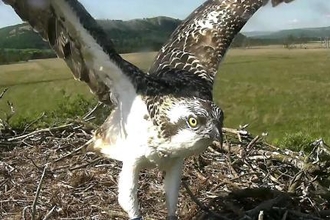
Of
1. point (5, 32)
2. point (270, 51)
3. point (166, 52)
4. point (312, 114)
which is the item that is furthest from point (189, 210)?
point (270, 51)

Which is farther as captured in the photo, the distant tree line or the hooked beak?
the distant tree line

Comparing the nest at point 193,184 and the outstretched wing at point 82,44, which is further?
→ the nest at point 193,184

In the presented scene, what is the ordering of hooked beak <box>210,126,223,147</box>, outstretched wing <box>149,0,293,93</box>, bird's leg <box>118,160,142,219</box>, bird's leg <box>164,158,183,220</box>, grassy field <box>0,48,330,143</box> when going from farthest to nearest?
grassy field <box>0,48,330,143</box> → outstretched wing <box>149,0,293,93</box> → bird's leg <box>164,158,183,220</box> → bird's leg <box>118,160,142,219</box> → hooked beak <box>210,126,223,147</box>

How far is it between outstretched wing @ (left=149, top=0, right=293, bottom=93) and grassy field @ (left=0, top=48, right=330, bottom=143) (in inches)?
204

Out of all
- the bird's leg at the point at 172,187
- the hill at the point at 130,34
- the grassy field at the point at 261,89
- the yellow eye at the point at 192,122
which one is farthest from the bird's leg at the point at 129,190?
the grassy field at the point at 261,89

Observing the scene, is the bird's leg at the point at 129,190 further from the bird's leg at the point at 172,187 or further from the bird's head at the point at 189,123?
the bird's head at the point at 189,123

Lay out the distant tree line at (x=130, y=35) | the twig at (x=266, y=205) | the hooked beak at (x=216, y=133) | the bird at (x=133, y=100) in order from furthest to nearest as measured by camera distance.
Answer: the distant tree line at (x=130, y=35) → the twig at (x=266, y=205) → the bird at (x=133, y=100) → the hooked beak at (x=216, y=133)

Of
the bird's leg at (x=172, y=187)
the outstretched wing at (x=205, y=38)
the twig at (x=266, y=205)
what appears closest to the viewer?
the bird's leg at (x=172, y=187)

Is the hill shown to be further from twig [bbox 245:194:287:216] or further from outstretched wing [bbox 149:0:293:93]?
twig [bbox 245:194:287:216]

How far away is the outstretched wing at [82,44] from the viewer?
3807mm

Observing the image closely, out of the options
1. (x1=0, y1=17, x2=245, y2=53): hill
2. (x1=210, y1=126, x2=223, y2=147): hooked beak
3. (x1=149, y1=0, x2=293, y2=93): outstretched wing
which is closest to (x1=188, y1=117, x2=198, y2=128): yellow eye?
(x1=210, y1=126, x2=223, y2=147): hooked beak

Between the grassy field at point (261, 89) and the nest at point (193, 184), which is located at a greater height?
the nest at point (193, 184)

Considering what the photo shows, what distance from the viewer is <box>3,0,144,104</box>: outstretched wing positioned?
3807 mm

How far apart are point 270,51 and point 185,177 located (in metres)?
27.6
